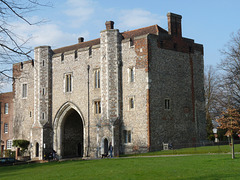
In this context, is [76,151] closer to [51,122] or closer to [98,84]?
[51,122]

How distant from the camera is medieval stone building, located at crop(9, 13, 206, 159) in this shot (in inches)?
1222

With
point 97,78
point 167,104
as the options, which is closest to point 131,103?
point 167,104

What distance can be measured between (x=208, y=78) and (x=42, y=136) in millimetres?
24315

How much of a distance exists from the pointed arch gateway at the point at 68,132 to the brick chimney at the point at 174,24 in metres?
11.5

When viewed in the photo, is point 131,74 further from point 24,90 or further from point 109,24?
point 24,90

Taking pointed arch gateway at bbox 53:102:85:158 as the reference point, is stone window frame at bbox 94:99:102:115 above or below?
above

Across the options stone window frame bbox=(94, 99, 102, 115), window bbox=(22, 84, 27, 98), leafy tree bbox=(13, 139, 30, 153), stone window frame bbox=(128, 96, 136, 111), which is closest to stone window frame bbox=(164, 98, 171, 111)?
stone window frame bbox=(128, 96, 136, 111)

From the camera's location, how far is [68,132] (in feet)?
126

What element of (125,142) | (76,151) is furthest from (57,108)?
(125,142)

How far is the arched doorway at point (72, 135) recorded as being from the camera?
37.8 metres

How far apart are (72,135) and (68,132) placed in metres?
0.61

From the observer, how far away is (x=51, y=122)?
37.9 meters

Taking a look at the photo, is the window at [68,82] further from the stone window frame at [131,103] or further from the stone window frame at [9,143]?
the stone window frame at [9,143]

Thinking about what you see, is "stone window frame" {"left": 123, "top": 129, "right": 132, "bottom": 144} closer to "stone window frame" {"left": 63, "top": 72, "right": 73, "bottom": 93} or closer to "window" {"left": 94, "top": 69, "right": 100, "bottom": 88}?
"window" {"left": 94, "top": 69, "right": 100, "bottom": 88}
